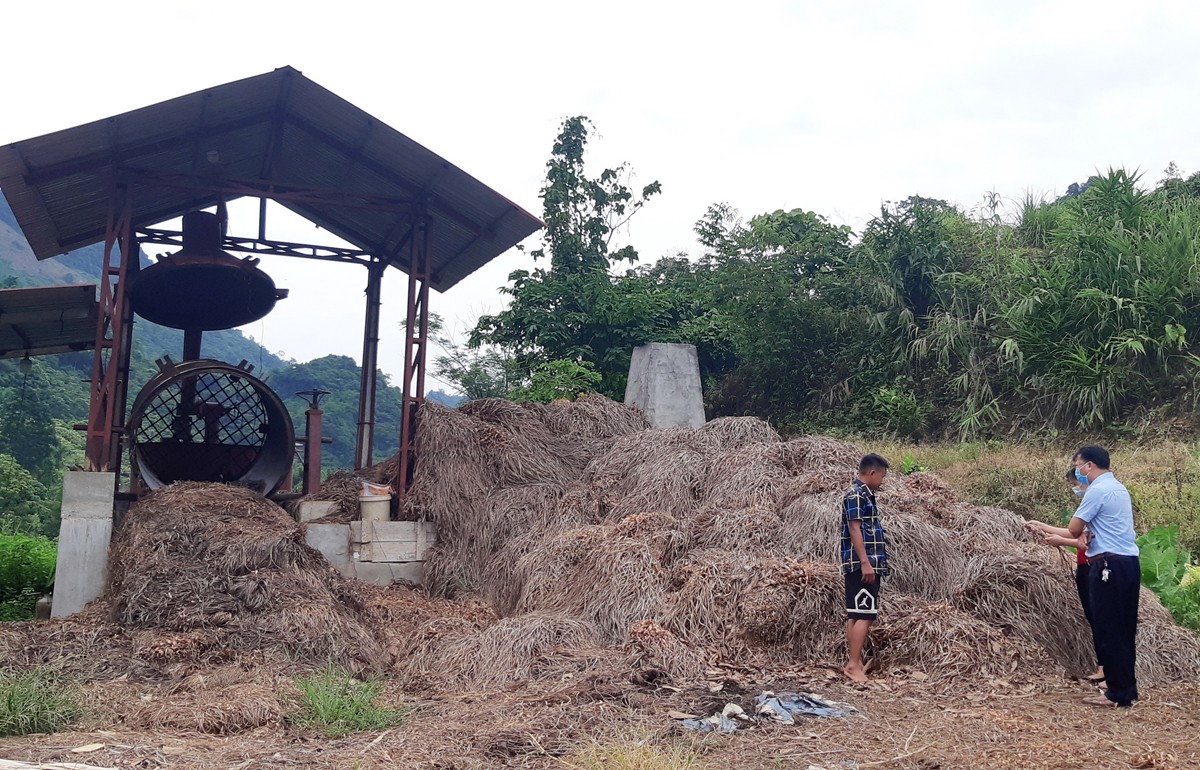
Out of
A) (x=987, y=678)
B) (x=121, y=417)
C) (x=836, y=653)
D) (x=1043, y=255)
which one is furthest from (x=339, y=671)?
(x=1043, y=255)

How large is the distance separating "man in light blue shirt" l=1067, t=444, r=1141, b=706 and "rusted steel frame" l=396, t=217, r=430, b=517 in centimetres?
570

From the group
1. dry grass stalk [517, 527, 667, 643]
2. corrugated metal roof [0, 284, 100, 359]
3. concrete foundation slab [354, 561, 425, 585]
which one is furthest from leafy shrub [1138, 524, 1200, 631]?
corrugated metal roof [0, 284, 100, 359]

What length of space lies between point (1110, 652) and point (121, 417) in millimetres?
8579

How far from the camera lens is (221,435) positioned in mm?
9656

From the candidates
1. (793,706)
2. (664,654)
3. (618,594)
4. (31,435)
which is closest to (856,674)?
(793,706)

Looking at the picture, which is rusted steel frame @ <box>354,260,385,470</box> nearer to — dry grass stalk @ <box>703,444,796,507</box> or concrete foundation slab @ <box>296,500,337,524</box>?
concrete foundation slab @ <box>296,500,337,524</box>

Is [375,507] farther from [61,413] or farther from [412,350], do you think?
[61,413]

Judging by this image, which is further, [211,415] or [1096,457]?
[211,415]

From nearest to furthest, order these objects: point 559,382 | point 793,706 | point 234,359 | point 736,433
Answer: point 793,706 < point 736,433 < point 559,382 < point 234,359

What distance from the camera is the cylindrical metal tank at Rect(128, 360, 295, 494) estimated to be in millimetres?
9312

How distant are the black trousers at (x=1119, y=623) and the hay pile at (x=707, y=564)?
0.65 metres

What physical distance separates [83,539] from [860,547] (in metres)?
5.75

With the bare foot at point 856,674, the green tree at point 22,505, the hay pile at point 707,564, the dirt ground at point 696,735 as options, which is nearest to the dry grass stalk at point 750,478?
the hay pile at point 707,564

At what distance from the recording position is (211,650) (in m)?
5.79
